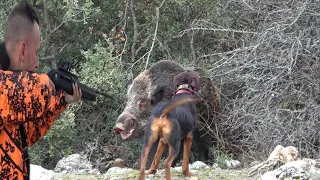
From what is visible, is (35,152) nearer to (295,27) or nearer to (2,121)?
(295,27)

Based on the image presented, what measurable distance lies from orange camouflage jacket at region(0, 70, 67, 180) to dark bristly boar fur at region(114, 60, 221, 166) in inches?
202

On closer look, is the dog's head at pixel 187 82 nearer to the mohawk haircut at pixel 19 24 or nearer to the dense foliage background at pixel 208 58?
the dense foliage background at pixel 208 58

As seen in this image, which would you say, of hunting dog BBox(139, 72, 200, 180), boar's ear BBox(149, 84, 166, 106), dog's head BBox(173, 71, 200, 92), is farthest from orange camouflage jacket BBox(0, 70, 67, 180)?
boar's ear BBox(149, 84, 166, 106)

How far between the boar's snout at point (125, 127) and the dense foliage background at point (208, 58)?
41.8 inches

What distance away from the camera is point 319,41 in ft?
23.8

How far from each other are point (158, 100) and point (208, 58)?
180cm

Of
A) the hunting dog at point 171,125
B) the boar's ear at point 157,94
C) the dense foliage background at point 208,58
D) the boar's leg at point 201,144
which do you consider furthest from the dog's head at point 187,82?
the boar's leg at point 201,144

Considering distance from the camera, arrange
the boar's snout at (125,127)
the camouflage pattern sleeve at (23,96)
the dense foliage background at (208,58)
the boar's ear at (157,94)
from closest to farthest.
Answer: the camouflage pattern sleeve at (23,96), the dense foliage background at (208,58), the boar's snout at (125,127), the boar's ear at (157,94)

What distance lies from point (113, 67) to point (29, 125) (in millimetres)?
6702

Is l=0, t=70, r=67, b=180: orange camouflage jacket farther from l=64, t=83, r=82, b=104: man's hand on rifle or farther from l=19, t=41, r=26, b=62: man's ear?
l=19, t=41, r=26, b=62: man's ear

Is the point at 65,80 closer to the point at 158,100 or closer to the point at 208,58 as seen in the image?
the point at 158,100

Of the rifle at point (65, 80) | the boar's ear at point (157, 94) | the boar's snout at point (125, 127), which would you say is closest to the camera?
the rifle at point (65, 80)

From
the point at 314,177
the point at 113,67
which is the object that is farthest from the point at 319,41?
the point at 113,67

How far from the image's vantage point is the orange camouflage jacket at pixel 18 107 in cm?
228
